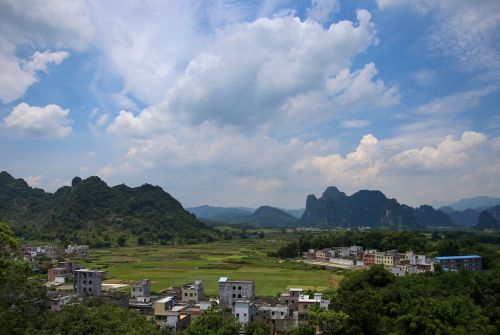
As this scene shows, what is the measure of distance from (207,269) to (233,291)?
22.3 meters

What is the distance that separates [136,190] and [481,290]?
100615mm

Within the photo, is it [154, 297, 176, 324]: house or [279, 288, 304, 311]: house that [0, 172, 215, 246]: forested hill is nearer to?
[154, 297, 176, 324]: house

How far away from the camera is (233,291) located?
31.5 meters

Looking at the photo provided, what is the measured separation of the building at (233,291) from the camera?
3114 cm

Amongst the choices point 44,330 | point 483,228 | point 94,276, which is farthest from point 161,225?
point 483,228

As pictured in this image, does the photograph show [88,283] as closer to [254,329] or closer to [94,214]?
[254,329]

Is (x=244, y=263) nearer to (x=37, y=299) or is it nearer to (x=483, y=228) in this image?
(x=37, y=299)

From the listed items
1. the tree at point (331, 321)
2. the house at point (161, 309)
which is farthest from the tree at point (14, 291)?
the tree at point (331, 321)

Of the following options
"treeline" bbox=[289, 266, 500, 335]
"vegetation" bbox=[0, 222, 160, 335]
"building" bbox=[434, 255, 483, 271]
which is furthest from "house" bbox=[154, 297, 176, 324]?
"building" bbox=[434, 255, 483, 271]

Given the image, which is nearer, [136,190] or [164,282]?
[164,282]

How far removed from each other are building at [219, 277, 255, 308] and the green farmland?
5.81 meters

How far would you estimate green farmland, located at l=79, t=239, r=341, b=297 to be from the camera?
43.0 m

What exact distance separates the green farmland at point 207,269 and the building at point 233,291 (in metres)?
Answer: 5.81

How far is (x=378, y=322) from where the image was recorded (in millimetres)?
22109
